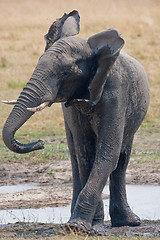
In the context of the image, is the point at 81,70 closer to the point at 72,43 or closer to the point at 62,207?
the point at 72,43

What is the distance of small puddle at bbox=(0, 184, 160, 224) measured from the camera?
303 inches

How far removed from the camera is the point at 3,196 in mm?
8750

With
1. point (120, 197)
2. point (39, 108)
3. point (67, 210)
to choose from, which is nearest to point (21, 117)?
point (39, 108)

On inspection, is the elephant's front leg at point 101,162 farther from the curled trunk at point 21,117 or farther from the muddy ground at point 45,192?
the curled trunk at point 21,117

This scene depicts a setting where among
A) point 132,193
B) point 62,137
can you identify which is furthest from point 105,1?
point 132,193

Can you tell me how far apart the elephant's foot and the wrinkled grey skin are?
0.44 meters

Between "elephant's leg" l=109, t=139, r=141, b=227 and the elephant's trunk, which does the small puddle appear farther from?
the elephant's trunk

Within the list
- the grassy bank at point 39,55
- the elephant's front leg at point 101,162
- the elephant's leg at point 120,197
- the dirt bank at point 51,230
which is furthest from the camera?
the grassy bank at point 39,55

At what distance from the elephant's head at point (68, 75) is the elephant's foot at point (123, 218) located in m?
1.70

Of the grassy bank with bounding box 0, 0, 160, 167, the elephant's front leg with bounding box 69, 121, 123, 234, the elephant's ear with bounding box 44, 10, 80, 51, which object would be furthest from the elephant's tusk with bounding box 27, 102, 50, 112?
the grassy bank with bounding box 0, 0, 160, 167

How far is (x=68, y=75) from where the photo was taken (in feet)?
18.9

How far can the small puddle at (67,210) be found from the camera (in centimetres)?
770

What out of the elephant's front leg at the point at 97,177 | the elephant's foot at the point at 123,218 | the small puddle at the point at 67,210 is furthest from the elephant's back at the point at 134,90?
the small puddle at the point at 67,210

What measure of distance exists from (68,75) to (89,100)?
0.29 meters
